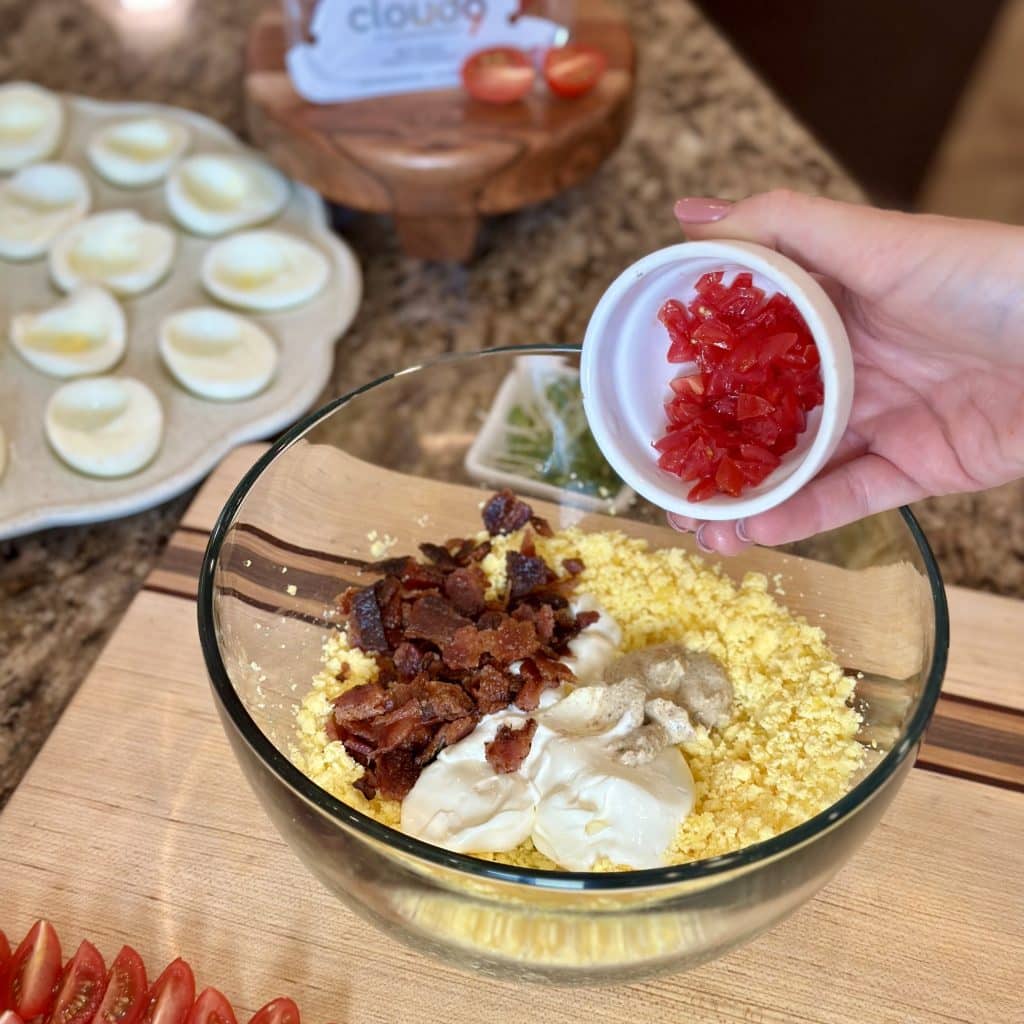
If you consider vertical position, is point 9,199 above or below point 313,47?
below

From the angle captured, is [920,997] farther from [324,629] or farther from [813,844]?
[324,629]

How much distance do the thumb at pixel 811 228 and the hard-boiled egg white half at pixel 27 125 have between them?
68.5 inches

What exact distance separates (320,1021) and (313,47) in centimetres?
175

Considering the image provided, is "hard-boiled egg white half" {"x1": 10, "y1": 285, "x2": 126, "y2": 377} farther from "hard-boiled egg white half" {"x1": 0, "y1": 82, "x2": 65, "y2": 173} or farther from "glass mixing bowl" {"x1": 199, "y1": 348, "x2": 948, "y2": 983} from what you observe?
"glass mixing bowl" {"x1": 199, "y1": 348, "x2": 948, "y2": 983}

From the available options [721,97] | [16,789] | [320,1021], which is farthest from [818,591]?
[721,97]

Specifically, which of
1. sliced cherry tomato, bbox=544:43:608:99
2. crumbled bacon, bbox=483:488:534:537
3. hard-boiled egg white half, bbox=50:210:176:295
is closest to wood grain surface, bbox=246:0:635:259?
sliced cherry tomato, bbox=544:43:608:99

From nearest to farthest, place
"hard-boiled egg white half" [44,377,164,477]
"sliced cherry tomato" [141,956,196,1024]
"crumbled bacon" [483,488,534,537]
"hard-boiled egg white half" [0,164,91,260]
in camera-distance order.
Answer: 1. "sliced cherry tomato" [141,956,196,1024]
2. "crumbled bacon" [483,488,534,537]
3. "hard-boiled egg white half" [44,377,164,477]
4. "hard-boiled egg white half" [0,164,91,260]

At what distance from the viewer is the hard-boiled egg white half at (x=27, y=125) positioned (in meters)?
2.48

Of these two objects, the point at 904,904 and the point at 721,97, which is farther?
the point at 721,97

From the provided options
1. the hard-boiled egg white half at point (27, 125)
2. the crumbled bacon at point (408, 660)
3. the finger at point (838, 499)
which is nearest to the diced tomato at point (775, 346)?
the finger at point (838, 499)

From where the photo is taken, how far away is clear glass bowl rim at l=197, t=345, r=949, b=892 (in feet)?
3.34

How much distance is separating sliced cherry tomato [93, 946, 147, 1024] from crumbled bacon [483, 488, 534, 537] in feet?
2.46

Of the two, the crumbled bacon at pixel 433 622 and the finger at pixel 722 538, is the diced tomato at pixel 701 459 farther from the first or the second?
the crumbled bacon at pixel 433 622

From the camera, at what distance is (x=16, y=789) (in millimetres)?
1508
